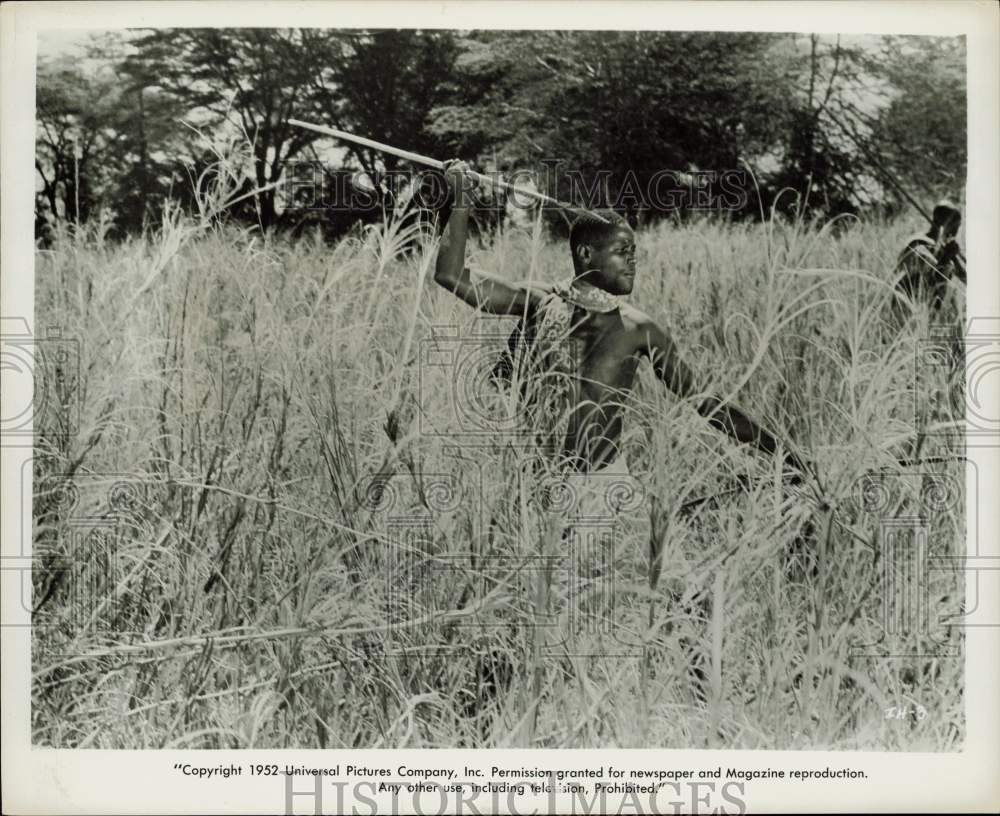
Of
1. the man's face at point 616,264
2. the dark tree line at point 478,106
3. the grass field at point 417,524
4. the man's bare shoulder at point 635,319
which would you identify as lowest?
the grass field at point 417,524

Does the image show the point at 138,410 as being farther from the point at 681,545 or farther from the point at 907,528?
the point at 907,528

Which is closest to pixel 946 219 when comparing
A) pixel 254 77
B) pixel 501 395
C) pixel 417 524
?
pixel 501 395

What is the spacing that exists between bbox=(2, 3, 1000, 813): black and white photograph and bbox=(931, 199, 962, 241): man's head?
0.01 metres

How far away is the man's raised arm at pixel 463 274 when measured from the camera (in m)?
3.16

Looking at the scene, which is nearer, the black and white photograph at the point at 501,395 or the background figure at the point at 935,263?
the black and white photograph at the point at 501,395

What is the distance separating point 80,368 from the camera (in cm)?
314

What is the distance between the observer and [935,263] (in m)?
3.23

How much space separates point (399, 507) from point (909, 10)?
2.27 m

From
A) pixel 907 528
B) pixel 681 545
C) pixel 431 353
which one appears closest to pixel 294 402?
pixel 431 353

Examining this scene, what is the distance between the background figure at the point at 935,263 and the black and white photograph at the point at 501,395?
0.03ft

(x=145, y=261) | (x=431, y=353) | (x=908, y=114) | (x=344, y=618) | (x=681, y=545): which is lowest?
(x=344, y=618)

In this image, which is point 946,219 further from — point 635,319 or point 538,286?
point 538,286

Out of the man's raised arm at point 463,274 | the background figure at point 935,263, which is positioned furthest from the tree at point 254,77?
the background figure at point 935,263

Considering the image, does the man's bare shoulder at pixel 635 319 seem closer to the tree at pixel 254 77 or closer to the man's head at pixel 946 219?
the man's head at pixel 946 219
